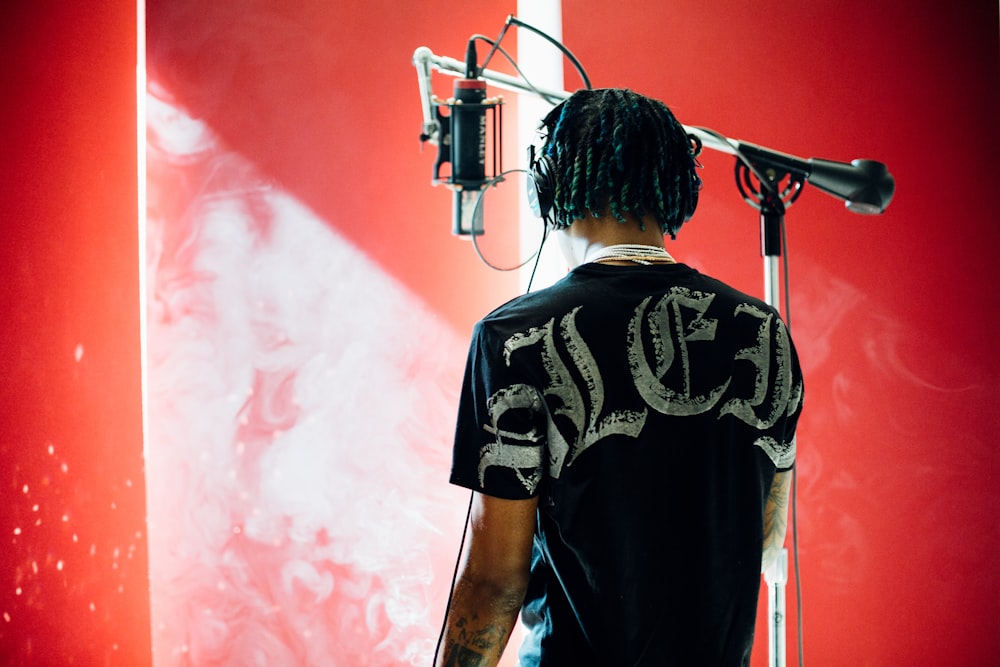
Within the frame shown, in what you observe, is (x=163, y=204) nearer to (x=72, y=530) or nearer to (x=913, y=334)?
(x=72, y=530)

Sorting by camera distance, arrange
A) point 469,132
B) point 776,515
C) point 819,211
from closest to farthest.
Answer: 1. point 776,515
2. point 469,132
3. point 819,211

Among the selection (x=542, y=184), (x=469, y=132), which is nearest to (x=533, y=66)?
(x=469, y=132)

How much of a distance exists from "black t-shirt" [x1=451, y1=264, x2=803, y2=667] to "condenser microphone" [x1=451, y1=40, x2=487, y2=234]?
56 cm

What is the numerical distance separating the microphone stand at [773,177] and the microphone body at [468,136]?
0.12 feet

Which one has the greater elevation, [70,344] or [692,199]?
[692,199]

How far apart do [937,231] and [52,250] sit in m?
2.17

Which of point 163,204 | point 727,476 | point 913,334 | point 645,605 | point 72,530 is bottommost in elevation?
point 72,530

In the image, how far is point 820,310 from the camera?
2.15 m

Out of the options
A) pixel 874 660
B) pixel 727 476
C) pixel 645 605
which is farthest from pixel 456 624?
pixel 874 660

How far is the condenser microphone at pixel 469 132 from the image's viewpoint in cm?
140

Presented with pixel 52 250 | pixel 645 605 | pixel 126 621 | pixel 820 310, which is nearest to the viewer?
pixel 645 605

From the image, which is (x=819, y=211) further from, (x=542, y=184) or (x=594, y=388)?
(x=594, y=388)

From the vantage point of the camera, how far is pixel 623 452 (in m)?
0.88

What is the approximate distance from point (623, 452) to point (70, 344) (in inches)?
53.7
